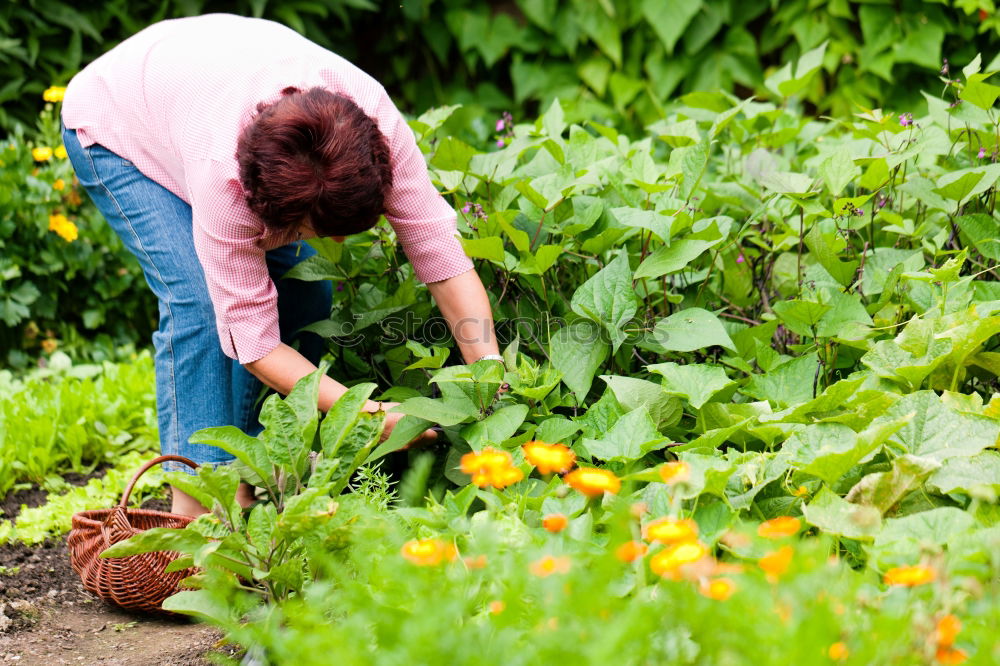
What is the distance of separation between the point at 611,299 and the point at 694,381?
243mm

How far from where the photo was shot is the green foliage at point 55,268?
130 inches

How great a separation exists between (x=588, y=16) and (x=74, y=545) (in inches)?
129

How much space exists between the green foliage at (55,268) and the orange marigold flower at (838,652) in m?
3.06

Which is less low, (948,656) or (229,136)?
(229,136)

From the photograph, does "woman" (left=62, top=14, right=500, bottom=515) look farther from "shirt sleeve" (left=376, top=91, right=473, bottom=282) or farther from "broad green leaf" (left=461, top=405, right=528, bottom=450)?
"broad green leaf" (left=461, top=405, right=528, bottom=450)

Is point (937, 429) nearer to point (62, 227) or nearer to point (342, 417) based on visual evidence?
point (342, 417)

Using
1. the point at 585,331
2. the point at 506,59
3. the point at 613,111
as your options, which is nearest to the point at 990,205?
the point at 585,331

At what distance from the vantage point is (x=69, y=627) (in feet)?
6.27

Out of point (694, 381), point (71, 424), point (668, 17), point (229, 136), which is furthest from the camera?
point (668, 17)

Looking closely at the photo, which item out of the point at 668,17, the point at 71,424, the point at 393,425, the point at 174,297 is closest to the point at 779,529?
the point at 393,425

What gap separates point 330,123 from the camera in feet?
5.46

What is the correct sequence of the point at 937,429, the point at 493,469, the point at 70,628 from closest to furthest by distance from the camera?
1. the point at 493,469
2. the point at 937,429
3. the point at 70,628

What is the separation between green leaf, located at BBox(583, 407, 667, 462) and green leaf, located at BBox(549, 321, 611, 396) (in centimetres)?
18

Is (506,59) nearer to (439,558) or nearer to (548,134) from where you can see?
(548,134)
